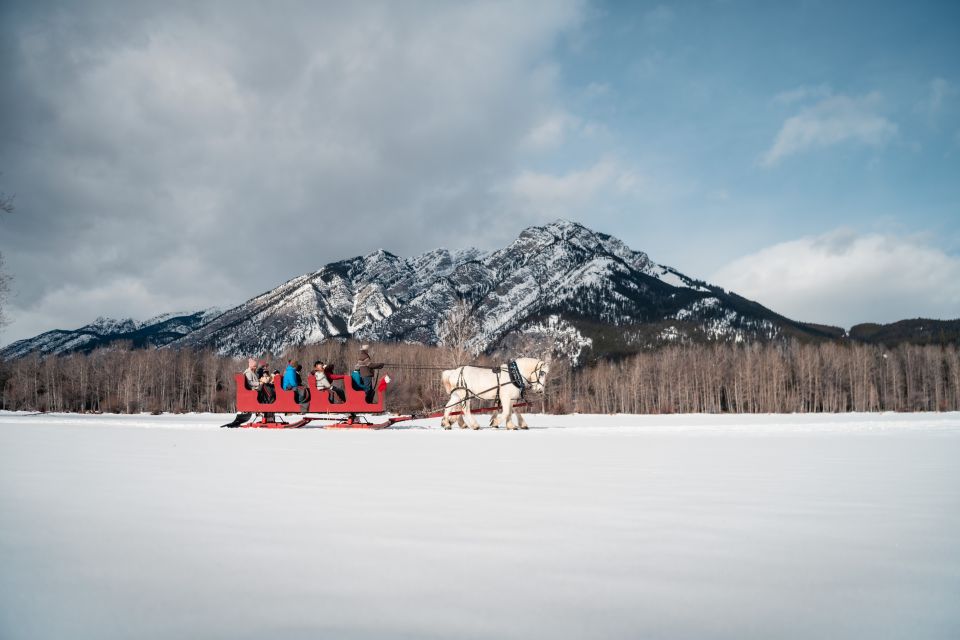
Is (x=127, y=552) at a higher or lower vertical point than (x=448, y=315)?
lower

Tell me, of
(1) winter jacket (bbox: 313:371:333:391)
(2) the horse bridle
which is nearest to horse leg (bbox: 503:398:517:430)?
(2) the horse bridle

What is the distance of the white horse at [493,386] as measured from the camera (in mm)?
15477

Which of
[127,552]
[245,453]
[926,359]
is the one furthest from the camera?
[926,359]

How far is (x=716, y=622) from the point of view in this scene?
1.86 meters

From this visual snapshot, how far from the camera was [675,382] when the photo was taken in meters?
87.5

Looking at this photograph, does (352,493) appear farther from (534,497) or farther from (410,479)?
(534,497)

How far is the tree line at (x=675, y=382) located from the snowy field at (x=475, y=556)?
225ft

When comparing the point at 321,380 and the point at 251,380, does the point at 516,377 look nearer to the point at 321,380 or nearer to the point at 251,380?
the point at 321,380

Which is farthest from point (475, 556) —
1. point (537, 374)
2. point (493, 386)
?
point (493, 386)

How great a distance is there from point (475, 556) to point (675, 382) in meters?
92.2

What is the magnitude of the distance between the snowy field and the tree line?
68521 mm

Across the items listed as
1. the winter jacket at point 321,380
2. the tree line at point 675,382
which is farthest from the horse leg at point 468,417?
the tree line at point 675,382

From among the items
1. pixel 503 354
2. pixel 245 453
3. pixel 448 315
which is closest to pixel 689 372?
pixel 503 354

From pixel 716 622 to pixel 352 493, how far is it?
9.88 feet
